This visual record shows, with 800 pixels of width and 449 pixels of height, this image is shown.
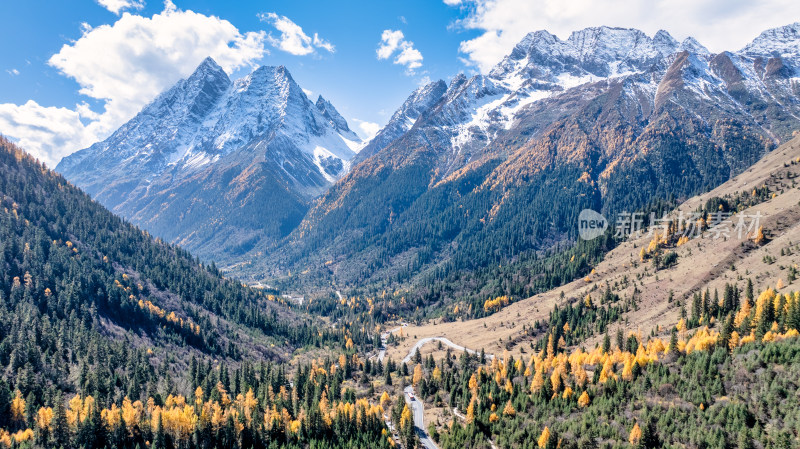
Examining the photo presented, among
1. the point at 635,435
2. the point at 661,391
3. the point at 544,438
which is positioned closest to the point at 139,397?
the point at 544,438

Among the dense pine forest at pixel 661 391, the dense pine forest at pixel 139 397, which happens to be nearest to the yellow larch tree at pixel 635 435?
the dense pine forest at pixel 661 391

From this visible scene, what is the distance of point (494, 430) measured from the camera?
126m


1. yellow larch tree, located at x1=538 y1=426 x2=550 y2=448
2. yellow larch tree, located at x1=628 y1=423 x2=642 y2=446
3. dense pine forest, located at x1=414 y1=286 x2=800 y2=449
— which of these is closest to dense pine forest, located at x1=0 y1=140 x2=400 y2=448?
dense pine forest, located at x1=414 y1=286 x2=800 y2=449

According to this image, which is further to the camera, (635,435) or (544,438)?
(544,438)

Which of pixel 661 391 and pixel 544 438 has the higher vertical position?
pixel 661 391

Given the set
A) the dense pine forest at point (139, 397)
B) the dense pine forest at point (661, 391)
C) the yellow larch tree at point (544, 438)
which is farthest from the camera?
the dense pine forest at point (139, 397)

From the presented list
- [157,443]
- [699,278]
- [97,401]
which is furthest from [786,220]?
[97,401]

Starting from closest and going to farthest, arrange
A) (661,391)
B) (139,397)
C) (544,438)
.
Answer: (544,438) → (661,391) → (139,397)

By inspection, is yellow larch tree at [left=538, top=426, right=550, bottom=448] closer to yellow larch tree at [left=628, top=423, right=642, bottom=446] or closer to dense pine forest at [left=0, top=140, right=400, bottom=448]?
yellow larch tree at [left=628, top=423, right=642, bottom=446]

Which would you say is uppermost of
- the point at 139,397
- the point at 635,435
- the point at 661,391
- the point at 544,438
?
the point at 139,397

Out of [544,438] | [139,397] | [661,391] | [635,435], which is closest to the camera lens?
[635,435]

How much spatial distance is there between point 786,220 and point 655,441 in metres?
147

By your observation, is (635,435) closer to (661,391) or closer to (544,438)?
(661,391)

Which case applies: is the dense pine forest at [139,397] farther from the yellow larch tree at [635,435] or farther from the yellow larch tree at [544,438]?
the yellow larch tree at [635,435]
